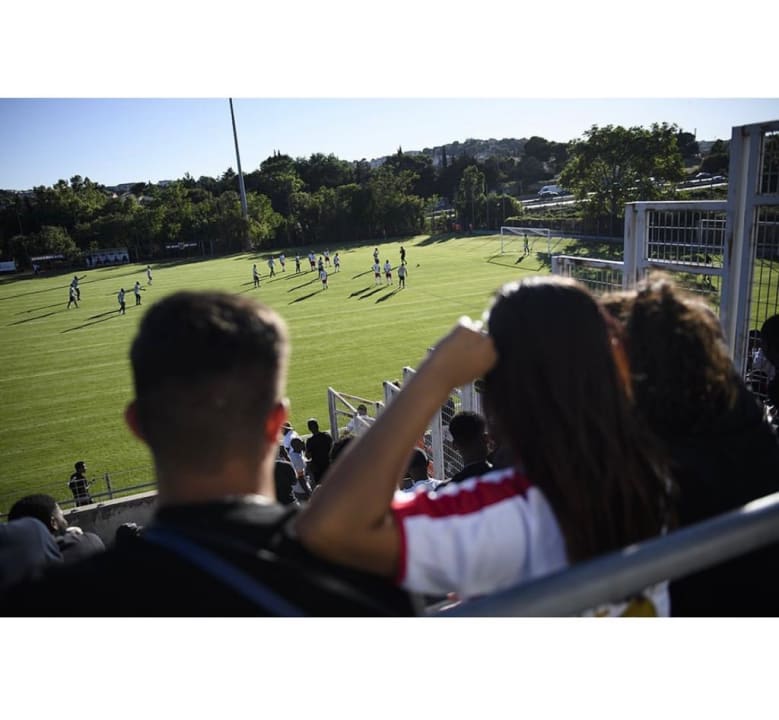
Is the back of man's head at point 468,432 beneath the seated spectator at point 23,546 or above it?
beneath

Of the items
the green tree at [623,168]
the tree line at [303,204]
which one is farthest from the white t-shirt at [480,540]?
the green tree at [623,168]

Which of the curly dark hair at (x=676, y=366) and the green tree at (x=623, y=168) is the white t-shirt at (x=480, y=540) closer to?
the curly dark hair at (x=676, y=366)

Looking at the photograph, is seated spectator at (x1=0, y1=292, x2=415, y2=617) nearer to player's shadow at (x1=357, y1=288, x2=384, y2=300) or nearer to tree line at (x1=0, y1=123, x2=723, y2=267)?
tree line at (x1=0, y1=123, x2=723, y2=267)

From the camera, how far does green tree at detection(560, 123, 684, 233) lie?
32906mm

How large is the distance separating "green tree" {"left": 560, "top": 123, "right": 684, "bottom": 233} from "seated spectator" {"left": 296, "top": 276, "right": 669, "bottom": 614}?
33297 millimetres

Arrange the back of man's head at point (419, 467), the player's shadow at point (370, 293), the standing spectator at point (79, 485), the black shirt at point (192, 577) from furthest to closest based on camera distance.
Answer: the player's shadow at point (370, 293) → the standing spectator at point (79, 485) → the back of man's head at point (419, 467) → the black shirt at point (192, 577)

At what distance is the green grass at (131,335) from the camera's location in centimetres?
1209

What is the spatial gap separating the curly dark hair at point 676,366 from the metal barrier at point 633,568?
36 cm

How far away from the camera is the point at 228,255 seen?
1335 inches

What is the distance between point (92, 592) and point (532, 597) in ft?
1.86

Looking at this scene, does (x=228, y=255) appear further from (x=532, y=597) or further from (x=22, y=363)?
(x=532, y=597)

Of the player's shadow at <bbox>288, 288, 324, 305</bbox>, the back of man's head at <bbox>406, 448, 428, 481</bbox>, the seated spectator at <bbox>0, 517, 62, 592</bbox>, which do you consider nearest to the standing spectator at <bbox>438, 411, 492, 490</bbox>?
the back of man's head at <bbox>406, 448, 428, 481</bbox>

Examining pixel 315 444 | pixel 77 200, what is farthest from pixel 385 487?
pixel 77 200

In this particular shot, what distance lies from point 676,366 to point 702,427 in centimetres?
14
